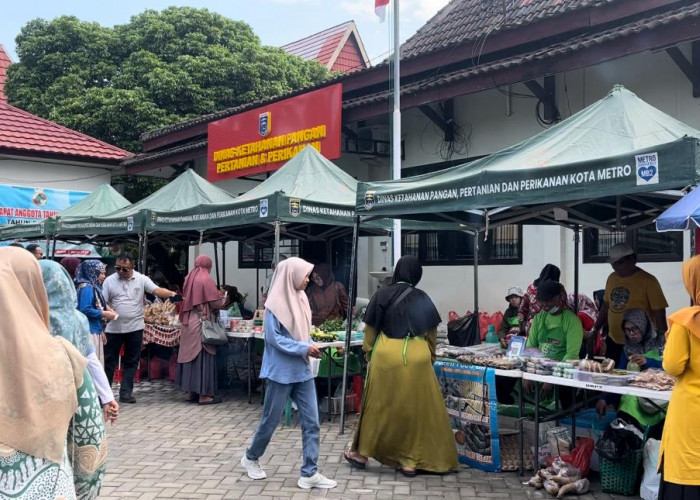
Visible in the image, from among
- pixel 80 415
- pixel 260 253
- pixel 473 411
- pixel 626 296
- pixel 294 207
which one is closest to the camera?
pixel 80 415

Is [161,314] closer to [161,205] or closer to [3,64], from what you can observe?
[161,205]

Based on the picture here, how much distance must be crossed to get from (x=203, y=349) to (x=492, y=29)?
6083mm

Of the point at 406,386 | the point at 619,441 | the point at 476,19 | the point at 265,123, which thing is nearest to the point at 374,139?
the point at 265,123

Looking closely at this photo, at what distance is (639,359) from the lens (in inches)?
215

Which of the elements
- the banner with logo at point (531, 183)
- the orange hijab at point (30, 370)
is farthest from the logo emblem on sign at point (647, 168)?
the orange hijab at point (30, 370)

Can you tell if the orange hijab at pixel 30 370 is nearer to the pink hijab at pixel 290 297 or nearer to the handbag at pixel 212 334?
the pink hijab at pixel 290 297

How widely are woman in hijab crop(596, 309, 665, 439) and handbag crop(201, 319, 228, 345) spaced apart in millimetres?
4531

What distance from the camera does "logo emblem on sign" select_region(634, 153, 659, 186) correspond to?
448cm

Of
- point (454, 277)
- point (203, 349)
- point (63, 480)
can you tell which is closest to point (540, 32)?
point (454, 277)

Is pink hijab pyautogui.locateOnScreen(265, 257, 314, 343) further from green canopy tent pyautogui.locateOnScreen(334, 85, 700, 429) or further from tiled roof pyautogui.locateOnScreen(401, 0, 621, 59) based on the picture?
tiled roof pyautogui.locateOnScreen(401, 0, 621, 59)

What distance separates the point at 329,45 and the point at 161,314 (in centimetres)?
2260

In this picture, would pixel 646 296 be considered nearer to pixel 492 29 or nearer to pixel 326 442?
pixel 326 442

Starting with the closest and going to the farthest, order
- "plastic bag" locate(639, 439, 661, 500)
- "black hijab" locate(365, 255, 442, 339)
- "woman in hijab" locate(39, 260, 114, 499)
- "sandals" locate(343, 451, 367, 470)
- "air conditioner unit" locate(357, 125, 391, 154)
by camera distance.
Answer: "woman in hijab" locate(39, 260, 114, 499)
"plastic bag" locate(639, 439, 661, 500)
"black hijab" locate(365, 255, 442, 339)
"sandals" locate(343, 451, 367, 470)
"air conditioner unit" locate(357, 125, 391, 154)

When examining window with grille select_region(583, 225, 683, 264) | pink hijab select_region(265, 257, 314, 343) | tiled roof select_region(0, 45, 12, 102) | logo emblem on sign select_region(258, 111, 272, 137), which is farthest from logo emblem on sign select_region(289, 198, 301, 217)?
tiled roof select_region(0, 45, 12, 102)
